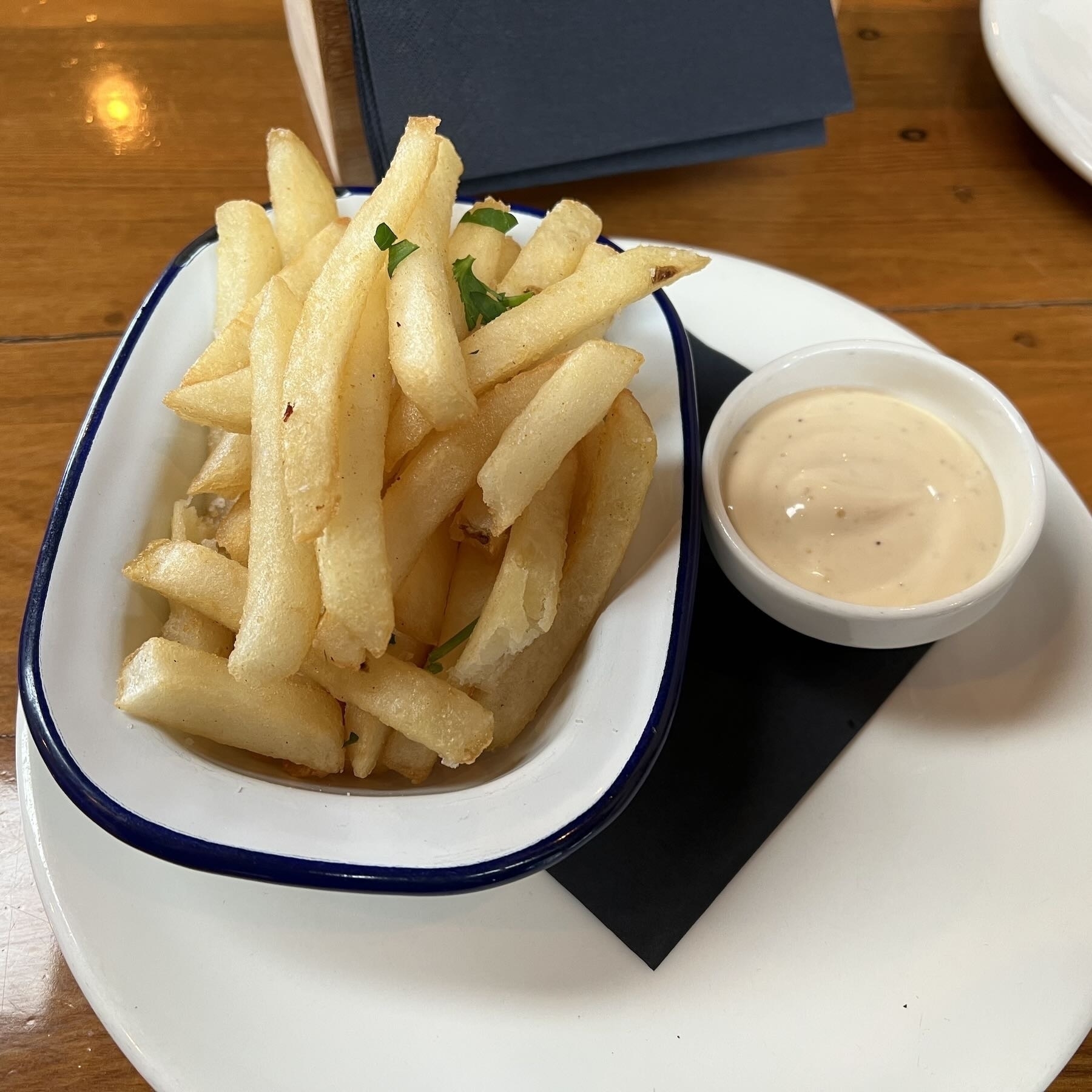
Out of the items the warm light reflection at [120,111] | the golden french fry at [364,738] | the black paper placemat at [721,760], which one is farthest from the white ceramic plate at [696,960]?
the warm light reflection at [120,111]

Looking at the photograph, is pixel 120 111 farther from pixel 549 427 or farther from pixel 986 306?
pixel 986 306

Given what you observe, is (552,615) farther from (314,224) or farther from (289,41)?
(289,41)

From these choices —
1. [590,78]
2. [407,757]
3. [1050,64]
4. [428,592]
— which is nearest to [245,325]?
[428,592]

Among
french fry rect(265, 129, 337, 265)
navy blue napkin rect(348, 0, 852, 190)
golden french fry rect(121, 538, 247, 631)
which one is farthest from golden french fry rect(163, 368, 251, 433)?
navy blue napkin rect(348, 0, 852, 190)

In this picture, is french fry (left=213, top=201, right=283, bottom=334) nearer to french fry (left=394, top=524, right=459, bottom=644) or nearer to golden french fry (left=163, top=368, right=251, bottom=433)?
golden french fry (left=163, top=368, right=251, bottom=433)

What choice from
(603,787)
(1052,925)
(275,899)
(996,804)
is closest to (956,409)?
(996,804)

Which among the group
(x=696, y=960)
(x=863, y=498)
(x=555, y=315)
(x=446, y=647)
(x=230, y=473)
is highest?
(x=555, y=315)
